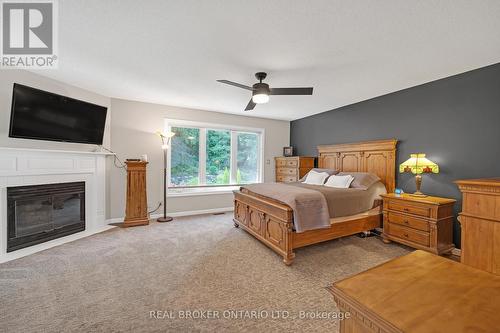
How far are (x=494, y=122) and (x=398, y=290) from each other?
130 inches

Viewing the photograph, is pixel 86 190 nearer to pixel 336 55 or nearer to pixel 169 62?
pixel 169 62

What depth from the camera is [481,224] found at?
82.7 inches

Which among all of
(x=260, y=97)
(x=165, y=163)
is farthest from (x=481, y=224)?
(x=165, y=163)

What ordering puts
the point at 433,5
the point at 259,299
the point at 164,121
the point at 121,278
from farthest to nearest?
1. the point at 164,121
2. the point at 121,278
3. the point at 259,299
4. the point at 433,5

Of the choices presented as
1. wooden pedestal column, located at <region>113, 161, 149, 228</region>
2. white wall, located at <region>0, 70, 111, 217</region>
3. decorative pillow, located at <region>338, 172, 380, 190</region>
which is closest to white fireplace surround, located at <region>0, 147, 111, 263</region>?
white wall, located at <region>0, 70, 111, 217</region>

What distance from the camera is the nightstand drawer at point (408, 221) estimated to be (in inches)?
110

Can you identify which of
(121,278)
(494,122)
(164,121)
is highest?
(164,121)

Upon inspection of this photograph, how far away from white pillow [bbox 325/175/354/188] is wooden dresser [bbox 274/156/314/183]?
4.12ft

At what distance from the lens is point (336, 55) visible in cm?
241

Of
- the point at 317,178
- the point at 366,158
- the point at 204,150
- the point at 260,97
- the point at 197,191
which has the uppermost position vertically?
the point at 260,97

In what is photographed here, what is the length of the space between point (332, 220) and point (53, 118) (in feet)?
14.9

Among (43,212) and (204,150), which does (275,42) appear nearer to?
(204,150)

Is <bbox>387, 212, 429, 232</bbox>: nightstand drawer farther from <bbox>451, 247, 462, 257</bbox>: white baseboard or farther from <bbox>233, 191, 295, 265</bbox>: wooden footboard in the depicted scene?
<bbox>233, 191, 295, 265</bbox>: wooden footboard

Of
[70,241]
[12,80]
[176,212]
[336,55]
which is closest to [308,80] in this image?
[336,55]
